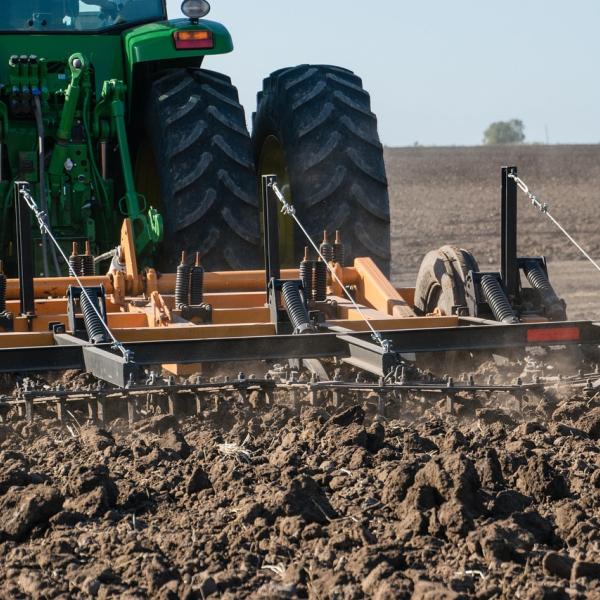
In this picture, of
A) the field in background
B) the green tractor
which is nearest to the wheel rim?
the green tractor

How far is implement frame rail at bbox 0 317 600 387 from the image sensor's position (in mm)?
5590

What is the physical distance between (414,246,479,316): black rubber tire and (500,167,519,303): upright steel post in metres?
0.16

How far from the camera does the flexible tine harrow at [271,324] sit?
548cm

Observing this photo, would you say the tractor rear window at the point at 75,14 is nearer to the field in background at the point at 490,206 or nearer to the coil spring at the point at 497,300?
the coil spring at the point at 497,300

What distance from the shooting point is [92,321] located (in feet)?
20.2

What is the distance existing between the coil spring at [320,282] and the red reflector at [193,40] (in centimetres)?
166

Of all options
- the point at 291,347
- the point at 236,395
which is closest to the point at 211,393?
the point at 236,395

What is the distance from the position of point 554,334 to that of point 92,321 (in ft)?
6.84

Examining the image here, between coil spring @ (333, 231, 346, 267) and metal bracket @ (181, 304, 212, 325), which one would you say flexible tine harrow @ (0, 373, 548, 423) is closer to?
metal bracket @ (181, 304, 212, 325)

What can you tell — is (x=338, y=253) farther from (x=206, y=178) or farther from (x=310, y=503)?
(x=310, y=503)

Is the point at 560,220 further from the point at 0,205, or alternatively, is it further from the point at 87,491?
the point at 87,491

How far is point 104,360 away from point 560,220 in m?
19.0

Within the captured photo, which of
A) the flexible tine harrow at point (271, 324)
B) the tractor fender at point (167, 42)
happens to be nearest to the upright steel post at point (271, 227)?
the flexible tine harrow at point (271, 324)

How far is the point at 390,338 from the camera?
607 centimetres
